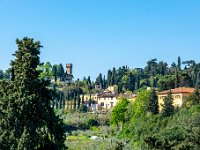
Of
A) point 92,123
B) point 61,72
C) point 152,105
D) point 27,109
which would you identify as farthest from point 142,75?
point 27,109

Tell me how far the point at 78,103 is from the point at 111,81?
27248 millimetres

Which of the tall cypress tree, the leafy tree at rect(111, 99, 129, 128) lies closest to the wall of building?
the leafy tree at rect(111, 99, 129, 128)

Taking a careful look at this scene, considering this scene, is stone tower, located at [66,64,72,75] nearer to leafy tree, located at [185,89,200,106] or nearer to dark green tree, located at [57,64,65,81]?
dark green tree, located at [57,64,65,81]

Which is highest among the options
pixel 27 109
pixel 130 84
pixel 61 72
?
pixel 61 72

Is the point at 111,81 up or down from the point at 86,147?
up

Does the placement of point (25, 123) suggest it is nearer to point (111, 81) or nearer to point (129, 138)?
point (129, 138)

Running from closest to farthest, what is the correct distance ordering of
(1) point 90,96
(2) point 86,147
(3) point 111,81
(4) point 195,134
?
(4) point 195,134 < (2) point 86,147 < (1) point 90,96 < (3) point 111,81

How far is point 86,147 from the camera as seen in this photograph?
5606cm

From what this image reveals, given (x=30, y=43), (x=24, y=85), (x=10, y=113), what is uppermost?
(x=30, y=43)

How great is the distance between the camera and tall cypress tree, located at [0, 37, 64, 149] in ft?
65.9

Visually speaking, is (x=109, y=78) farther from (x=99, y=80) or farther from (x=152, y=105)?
(x=152, y=105)

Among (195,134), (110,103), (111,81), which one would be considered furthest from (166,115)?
(111,81)

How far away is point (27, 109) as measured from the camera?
2034 centimetres

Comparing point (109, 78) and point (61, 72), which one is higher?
point (61, 72)
